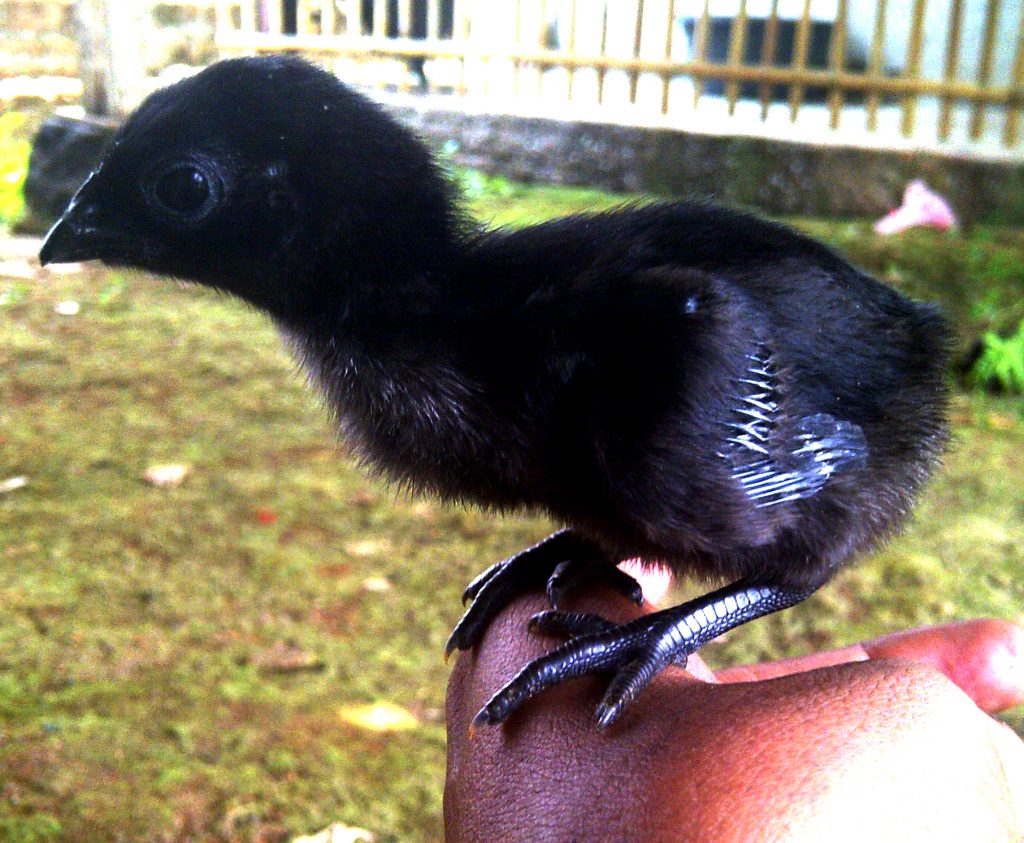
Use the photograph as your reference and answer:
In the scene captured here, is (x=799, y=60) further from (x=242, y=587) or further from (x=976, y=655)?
(x=976, y=655)

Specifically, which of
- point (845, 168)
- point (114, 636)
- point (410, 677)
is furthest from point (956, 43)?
point (114, 636)

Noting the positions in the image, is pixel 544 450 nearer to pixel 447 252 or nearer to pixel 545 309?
pixel 545 309

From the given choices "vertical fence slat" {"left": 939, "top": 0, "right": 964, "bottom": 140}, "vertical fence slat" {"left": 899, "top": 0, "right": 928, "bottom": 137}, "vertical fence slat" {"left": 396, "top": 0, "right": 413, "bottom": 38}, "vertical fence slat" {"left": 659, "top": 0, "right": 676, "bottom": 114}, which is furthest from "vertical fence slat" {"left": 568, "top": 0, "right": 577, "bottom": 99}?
"vertical fence slat" {"left": 939, "top": 0, "right": 964, "bottom": 140}

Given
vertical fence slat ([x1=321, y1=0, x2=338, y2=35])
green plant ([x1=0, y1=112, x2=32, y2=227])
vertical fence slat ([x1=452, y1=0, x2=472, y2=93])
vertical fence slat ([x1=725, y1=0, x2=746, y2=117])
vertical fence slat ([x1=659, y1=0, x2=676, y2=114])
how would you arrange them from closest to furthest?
green plant ([x1=0, y1=112, x2=32, y2=227]) < vertical fence slat ([x1=725, y1=0, x2=746, y2=117]) < vertical fence slat ([x1=659, y1=0, x2=676, y2=114]) < vertical fence slat ([x1=321, y1=0, x2=338, y2=35]) < vertical fence slat ([x1=452, y1=0, x2=472, y2=93])

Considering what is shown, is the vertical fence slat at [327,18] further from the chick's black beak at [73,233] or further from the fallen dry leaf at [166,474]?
the chick's black beak at [73,233]

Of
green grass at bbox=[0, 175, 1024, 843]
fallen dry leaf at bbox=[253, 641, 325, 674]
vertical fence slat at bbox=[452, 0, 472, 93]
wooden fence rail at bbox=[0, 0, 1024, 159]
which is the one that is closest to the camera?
green grass at bbox=[0, 175, 1024, 843]

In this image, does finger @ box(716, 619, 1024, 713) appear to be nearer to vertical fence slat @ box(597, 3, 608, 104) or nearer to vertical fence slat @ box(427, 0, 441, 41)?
vertical fence slat @ box(597, 3, 608, 104)

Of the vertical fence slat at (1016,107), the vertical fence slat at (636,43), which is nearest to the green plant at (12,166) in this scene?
the vertical fence slat at (636,43)
